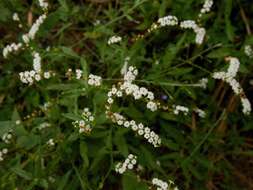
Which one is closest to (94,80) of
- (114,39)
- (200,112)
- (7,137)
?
(114,39)

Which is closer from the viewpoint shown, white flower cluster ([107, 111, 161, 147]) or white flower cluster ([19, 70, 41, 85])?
white flower cluster ([107, 111, 161, 147])

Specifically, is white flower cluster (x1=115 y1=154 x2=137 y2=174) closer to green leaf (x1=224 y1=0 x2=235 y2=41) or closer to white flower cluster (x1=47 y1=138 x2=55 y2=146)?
white flower cluster (x1=47 y1=138 x2=55 y2=146)

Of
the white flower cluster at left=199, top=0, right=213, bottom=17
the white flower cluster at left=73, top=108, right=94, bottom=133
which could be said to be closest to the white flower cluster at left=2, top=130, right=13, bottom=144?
the white flower cluster at left=73, top=108, right=94, bottom=133

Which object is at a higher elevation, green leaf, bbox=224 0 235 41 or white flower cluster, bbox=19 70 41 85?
green leaf, bbox=224 0 235 41

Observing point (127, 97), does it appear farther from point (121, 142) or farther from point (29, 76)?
point (29, 76)

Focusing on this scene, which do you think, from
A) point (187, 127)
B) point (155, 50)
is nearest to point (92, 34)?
point (155, 50)

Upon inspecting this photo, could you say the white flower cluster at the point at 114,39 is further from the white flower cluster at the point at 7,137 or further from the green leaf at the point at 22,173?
the green leaf at the point at 22,173

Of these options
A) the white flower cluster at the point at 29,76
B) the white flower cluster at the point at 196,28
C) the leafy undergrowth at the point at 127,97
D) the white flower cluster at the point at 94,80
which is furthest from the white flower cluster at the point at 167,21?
the white flower cluster at the point at 29,76

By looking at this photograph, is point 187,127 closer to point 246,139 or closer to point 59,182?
point 246,139
